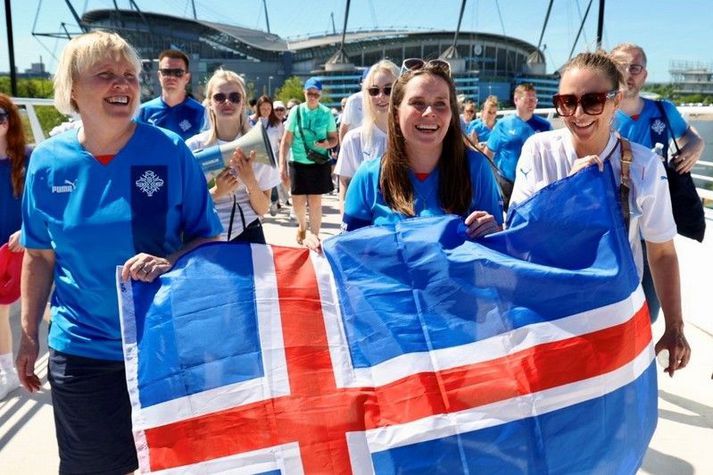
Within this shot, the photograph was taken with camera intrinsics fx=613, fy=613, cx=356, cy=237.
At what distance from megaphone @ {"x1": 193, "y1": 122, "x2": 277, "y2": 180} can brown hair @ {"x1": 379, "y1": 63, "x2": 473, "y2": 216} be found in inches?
28.0

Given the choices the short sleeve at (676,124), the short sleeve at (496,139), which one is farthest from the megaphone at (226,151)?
the short sleeve at (496,139)

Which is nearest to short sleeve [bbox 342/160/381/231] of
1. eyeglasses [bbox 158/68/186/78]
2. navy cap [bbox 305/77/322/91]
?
eyeglasses [bbox 158/68/186/78]

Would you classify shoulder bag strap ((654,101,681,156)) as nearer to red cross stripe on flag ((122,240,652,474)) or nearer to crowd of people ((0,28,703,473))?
crowd of people ((0,28,703,473))

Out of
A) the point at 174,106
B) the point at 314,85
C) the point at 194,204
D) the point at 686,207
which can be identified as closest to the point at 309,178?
the point at 314,85

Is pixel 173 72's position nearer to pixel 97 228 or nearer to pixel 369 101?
pixel 369 101

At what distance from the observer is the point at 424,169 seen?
2234mm

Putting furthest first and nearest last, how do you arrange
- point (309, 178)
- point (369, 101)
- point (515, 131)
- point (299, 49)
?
1. point (299, 49)
2. point (309, 178)
3. point (515, 131)
4. point (369, 101)

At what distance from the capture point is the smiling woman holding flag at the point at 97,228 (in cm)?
190

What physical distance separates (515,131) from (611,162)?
4.24 m

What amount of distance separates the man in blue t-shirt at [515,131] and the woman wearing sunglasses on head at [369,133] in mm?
2472

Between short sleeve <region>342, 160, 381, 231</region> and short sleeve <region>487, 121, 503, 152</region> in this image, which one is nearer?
short sleeve <region>342, 160, 381, 231</region>

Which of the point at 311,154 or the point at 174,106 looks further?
the point at 311,154

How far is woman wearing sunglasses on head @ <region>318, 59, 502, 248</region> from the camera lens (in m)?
2.17

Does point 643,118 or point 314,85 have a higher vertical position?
point 314,85
